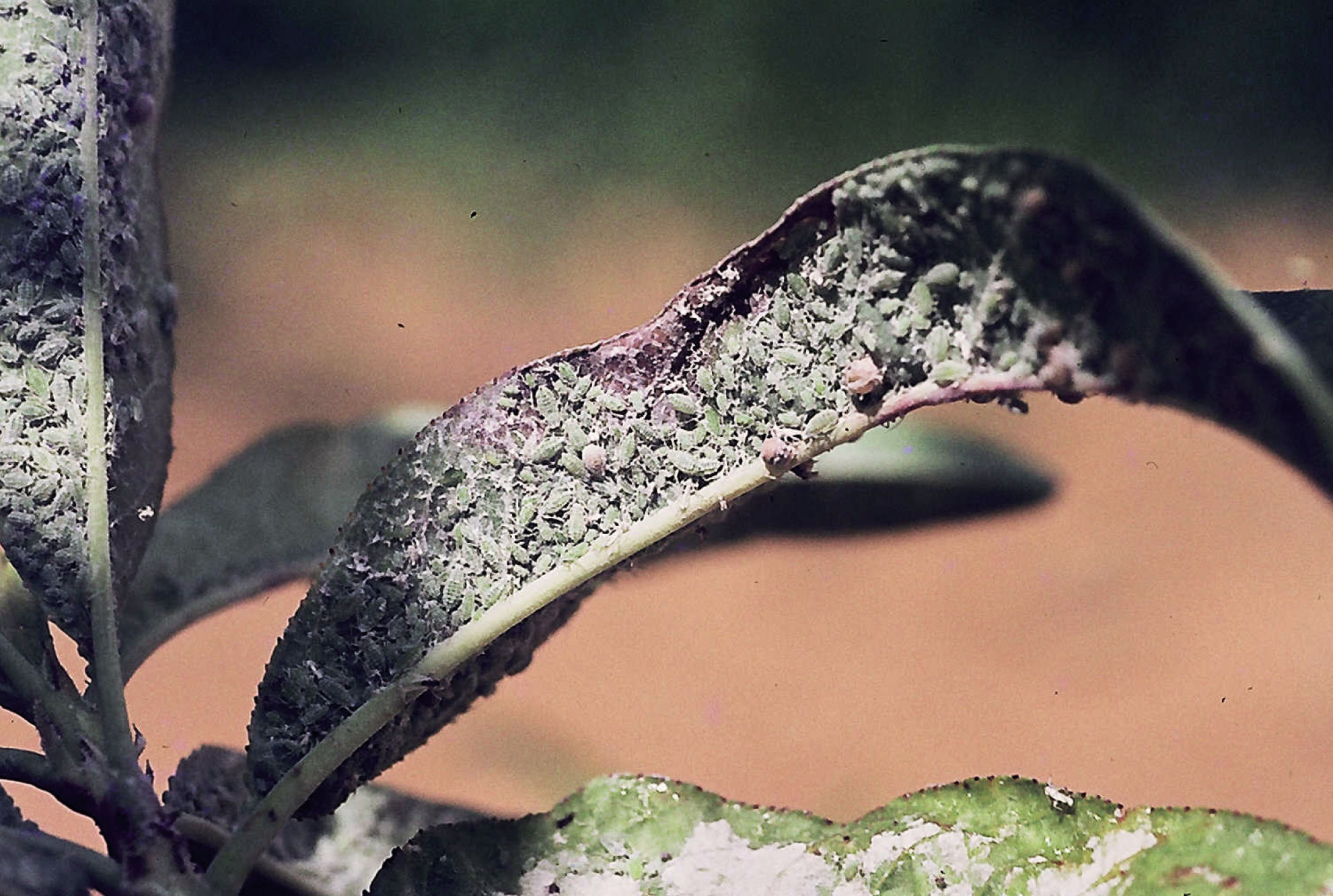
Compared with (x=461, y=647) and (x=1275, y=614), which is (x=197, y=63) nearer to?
(x=461, y=647)

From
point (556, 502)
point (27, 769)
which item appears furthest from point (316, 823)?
point (556, 502)

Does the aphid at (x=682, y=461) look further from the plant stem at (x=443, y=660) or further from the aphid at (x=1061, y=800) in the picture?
the aphid at (x=1061, y=800)

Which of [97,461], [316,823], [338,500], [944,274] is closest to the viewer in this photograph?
[944,274]

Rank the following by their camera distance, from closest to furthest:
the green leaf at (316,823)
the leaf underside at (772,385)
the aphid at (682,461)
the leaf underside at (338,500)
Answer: the leaf underside at (772,385) < the aphid at (682,461) < the green leaf at (316,823) < the leaf underside at (338,500)

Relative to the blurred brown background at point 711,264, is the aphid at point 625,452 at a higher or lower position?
lower

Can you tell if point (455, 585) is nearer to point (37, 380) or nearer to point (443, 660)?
point (443, 660)

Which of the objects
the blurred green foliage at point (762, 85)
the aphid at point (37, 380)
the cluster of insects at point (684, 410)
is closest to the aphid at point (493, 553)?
the cluster of insects at point (684, 410)

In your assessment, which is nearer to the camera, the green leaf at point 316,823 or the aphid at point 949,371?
the aphid at point 949,371
